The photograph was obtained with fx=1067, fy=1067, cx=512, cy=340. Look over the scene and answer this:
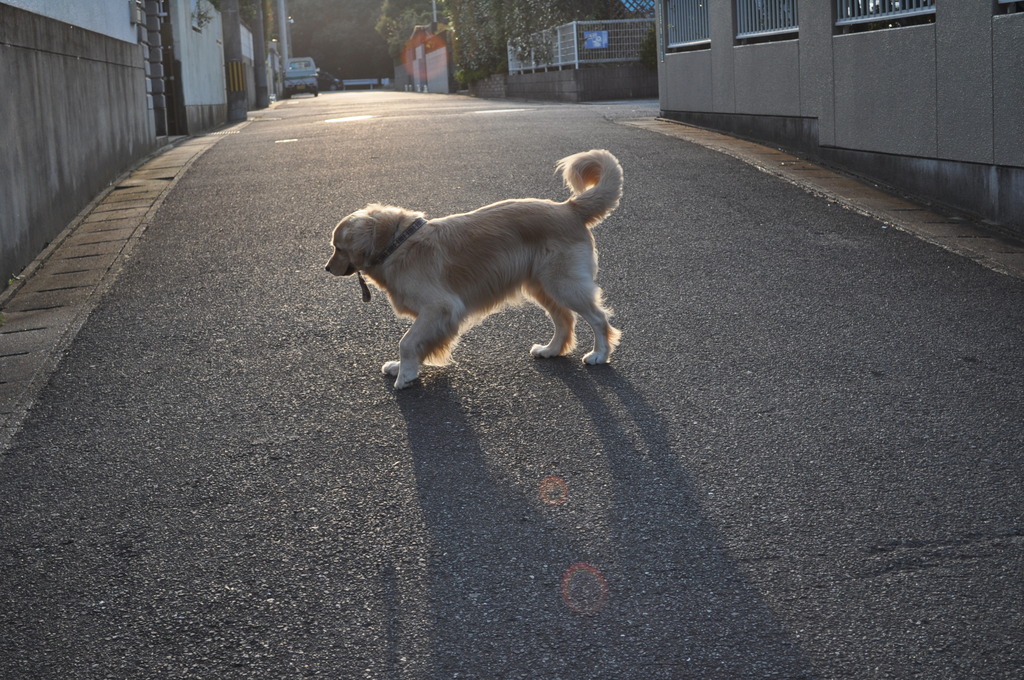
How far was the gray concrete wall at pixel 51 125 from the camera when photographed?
307 inches

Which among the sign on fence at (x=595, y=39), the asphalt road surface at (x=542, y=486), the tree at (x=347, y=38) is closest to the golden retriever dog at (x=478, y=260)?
the asphalt road surface at (x=542, y=486)

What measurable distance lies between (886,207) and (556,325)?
453cm

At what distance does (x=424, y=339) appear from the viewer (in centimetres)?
493

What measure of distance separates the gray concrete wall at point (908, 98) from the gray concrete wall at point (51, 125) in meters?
7.16

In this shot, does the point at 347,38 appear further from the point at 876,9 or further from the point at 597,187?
the point at 597,187

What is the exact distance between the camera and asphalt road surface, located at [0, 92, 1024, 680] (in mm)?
2793

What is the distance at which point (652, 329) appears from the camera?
19.1 ft

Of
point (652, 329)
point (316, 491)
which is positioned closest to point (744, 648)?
point (316, 491)

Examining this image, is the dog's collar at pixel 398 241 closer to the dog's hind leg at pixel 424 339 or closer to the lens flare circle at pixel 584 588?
the dog's hind leg at pixel 424 339

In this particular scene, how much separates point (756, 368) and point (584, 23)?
946 inches

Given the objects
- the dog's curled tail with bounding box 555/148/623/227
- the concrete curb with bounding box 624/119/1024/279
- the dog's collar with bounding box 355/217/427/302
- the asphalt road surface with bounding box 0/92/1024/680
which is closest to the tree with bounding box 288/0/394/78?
the concrete curb with bounding box 624/119/1024/279

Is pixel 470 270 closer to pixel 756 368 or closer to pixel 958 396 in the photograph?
pixel 756 368

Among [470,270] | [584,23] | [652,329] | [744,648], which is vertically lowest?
[744,648]

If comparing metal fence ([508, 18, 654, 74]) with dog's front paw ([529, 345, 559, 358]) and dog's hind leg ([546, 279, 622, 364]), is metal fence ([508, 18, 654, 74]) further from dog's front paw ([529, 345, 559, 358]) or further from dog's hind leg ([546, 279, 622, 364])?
dog's hind leg ([546, 279, 622, 364])
